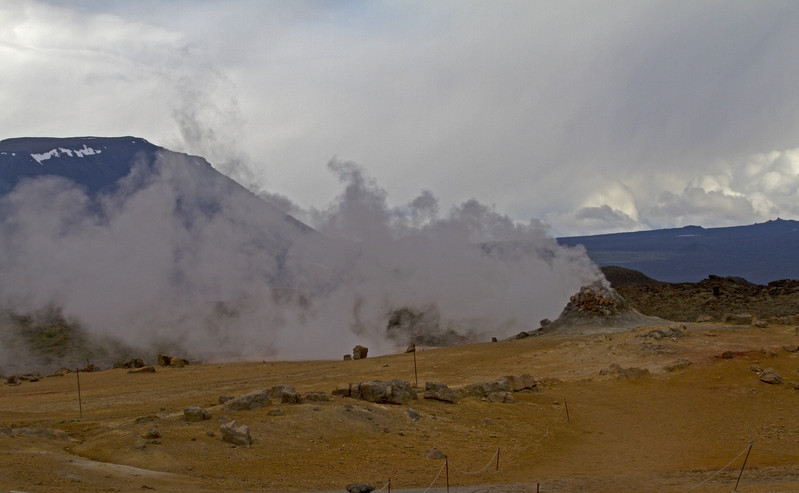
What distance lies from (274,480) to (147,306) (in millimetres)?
34630

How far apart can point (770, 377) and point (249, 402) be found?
1602cm

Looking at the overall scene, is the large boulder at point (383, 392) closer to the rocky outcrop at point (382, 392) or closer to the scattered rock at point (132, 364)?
the rocky outcrop at point (382, 392)

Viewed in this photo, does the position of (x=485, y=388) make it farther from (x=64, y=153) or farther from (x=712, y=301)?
(x=64, y=153)

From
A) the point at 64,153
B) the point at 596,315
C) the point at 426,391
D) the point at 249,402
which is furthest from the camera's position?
the point at 64,153

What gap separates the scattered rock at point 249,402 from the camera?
50.5ft

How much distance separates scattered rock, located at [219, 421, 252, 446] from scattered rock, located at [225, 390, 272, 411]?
1.91m

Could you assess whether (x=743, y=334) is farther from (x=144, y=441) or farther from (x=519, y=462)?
(x=144, y=441)

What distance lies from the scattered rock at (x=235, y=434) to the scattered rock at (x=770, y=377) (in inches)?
640

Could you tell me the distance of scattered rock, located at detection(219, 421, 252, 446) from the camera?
1322 centimetres

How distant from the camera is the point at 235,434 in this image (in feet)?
43.5

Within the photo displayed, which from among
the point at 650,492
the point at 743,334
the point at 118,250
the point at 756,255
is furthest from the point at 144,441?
the point at 756,255

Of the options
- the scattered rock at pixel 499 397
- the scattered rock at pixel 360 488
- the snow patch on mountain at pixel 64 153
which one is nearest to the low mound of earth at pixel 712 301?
the scattered rock at pixel 499 397

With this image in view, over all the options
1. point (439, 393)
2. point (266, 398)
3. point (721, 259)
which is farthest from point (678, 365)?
point (721, 259)

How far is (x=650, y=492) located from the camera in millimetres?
11719
